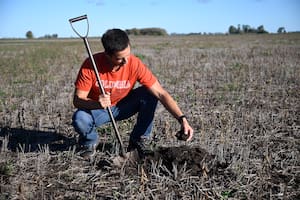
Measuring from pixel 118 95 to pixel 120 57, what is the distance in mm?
705

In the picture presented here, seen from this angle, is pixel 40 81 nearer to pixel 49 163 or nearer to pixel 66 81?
pixel 66 81

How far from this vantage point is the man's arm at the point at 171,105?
3643 millimetres

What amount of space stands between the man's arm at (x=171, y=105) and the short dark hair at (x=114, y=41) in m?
0.69

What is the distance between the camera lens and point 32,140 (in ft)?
15.8

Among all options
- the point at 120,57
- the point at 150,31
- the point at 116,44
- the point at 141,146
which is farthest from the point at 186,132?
the point at 150,31

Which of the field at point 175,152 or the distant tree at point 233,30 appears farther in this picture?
the distant tree at point 233,30

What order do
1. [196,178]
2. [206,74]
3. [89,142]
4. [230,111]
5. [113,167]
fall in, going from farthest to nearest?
[206,74] < [230,111] < [89,142] < [113,167] < [196,178]

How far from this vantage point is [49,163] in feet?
13.0

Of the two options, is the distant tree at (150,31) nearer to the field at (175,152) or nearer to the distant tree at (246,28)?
the distant tree at (246,28)

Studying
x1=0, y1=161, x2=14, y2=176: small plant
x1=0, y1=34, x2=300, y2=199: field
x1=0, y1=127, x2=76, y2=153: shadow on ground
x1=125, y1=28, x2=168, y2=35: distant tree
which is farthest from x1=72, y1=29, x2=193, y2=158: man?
x1=125, y1=28, x2=168, y2=35: distant tree

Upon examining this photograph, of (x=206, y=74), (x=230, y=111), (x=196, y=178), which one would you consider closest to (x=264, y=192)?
(x=196, y=178)

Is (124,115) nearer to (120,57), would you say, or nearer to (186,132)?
(120,57)

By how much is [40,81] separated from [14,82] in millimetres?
659

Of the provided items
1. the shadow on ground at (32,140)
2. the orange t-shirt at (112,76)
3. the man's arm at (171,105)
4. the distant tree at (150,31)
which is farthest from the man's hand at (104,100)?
the distant tree at (150,31)
